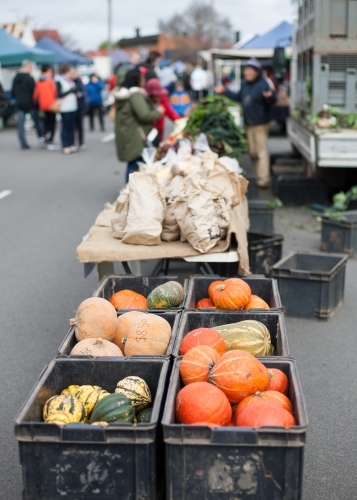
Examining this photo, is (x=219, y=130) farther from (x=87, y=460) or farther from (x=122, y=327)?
(x=87, y=460)

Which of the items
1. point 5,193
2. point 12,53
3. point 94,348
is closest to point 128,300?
point 94,348

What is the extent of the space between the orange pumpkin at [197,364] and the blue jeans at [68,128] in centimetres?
1469

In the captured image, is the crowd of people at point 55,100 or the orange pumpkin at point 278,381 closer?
the orange pumpkin at point 278,381

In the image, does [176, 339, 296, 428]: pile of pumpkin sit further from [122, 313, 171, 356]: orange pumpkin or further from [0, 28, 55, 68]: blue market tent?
[0, 28, 55, 68]: blue market tent

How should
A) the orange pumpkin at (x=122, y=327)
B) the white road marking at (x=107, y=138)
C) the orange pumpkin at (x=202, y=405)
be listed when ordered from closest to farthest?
1. the orange pumpkin at (x=202, y=405)
2. the orange pumpkin at (x=122, y=327)
3. the white road marking at (x=107, y=138)

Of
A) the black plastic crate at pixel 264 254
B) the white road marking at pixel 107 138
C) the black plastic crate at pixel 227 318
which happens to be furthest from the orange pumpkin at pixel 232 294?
the white road marking at pixel 107 138

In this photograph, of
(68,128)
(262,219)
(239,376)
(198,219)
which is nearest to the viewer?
(239,376)

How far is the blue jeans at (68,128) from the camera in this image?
1758 cm

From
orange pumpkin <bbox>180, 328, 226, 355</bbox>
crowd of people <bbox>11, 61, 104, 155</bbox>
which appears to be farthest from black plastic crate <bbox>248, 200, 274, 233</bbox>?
crowd of people <bbox>11, 61, 104, 155</bbox>

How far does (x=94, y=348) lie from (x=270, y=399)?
1070 mm

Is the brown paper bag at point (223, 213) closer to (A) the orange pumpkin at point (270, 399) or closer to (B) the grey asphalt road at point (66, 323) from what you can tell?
(B) the grey asphalt road at point (66, 323)

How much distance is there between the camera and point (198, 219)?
547cm

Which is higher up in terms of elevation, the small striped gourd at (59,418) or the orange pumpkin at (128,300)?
the small striped gourd at (59,418)

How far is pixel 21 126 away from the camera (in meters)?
19.6
